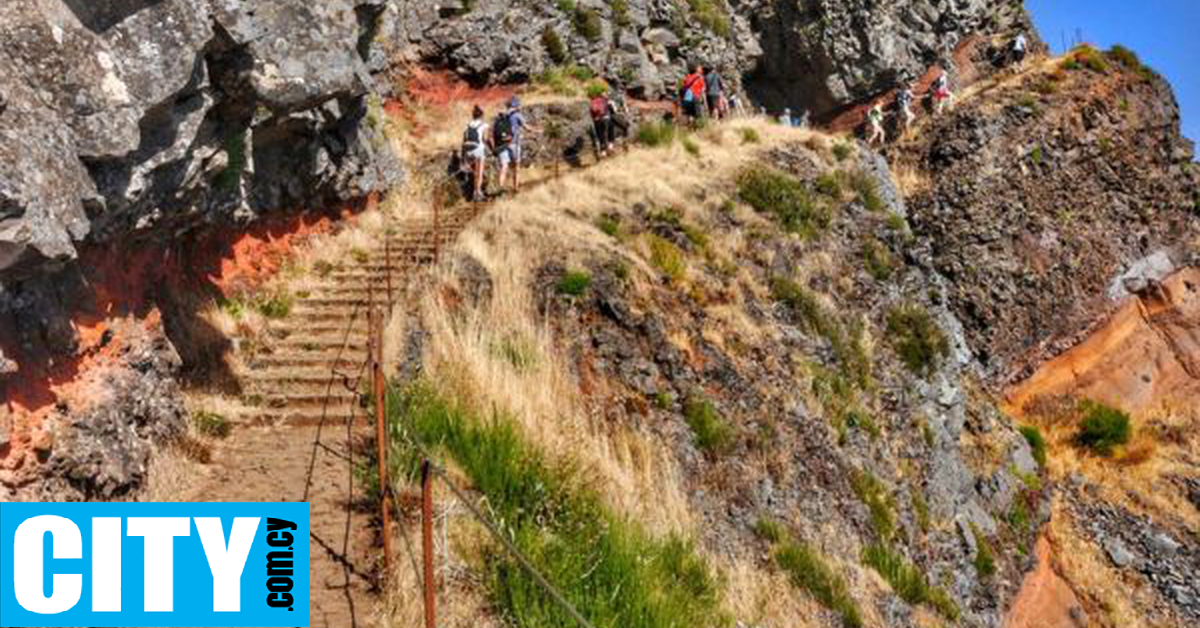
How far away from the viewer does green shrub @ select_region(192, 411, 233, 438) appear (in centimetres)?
888

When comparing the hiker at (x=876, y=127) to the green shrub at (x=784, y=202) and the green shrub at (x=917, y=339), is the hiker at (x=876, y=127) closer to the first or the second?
the green shrub at (x=784, y=202)

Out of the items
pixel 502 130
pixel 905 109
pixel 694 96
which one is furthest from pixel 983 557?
pixel 905 109

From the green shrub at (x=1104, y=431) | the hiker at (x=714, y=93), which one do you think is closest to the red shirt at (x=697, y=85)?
the hiker at (x=714, y=93)

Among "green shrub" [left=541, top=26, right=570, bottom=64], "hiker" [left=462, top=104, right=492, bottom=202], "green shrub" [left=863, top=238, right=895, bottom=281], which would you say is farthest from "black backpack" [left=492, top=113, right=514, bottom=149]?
"green shrub" [left=863, top=238, right=895, bottom=281]

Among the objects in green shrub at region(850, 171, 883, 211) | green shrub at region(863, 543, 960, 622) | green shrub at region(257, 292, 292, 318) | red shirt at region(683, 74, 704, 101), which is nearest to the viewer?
green shrub at region(257, 292, 292, 318)

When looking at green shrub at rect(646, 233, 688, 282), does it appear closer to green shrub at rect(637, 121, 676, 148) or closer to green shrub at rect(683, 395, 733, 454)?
green shrub at rect(683, 395, 733, 454)

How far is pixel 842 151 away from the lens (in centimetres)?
2002

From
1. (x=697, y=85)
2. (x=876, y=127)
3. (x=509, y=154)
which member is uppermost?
(x=697, y=85)

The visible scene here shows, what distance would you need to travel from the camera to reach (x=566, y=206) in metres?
15.5

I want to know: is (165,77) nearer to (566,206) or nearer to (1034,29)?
(566,206)

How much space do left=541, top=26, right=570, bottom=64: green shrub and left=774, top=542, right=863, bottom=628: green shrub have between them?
18.5 metres

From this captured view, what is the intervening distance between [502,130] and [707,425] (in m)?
10.2

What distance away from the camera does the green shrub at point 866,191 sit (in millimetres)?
19062

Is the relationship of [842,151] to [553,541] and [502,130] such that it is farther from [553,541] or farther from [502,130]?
[553,541]
